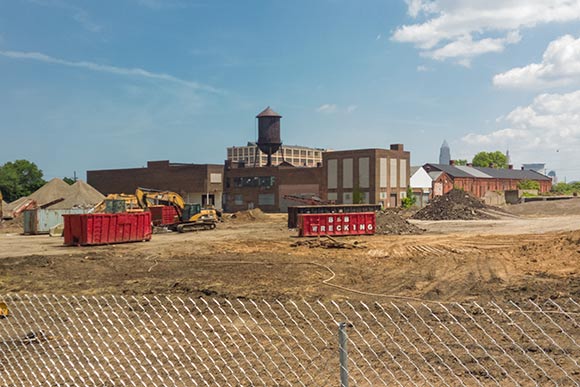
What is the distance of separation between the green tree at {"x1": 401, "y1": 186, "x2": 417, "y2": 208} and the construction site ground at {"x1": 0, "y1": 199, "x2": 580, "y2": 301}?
43.0 meters

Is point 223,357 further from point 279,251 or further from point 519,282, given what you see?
point 279,251

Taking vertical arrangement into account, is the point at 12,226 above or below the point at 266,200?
below

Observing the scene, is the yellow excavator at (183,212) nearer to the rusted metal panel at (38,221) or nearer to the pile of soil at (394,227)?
the rusted metal panel at (38,221)

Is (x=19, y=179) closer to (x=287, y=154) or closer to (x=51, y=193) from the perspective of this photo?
(x=51, y=193)

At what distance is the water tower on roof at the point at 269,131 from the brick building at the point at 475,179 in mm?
26005

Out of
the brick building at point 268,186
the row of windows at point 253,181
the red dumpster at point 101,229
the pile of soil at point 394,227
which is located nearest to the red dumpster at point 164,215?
the red dumpster at point 101,229

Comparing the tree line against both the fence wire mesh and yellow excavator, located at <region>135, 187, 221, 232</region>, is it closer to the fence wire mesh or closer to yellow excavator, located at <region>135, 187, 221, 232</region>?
yellow excavator, located at <region>135, 187, 221, 232</region>

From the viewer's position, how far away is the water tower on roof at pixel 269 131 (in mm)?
80625

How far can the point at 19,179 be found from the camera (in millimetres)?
87938

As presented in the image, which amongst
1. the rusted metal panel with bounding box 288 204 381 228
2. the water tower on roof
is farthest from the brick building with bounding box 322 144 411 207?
the rusted metal panel with bounding box 288 204 381 228

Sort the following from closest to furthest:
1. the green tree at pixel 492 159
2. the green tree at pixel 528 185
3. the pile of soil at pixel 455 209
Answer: the pile of soil at pixel 455 209 < the green tree at pixel 528 185 < the green tree at pixel 492 159

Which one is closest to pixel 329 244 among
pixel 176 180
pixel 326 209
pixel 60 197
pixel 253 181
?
pixel 326 209

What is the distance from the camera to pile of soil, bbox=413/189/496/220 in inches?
1891

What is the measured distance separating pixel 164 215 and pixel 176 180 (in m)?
38.6
